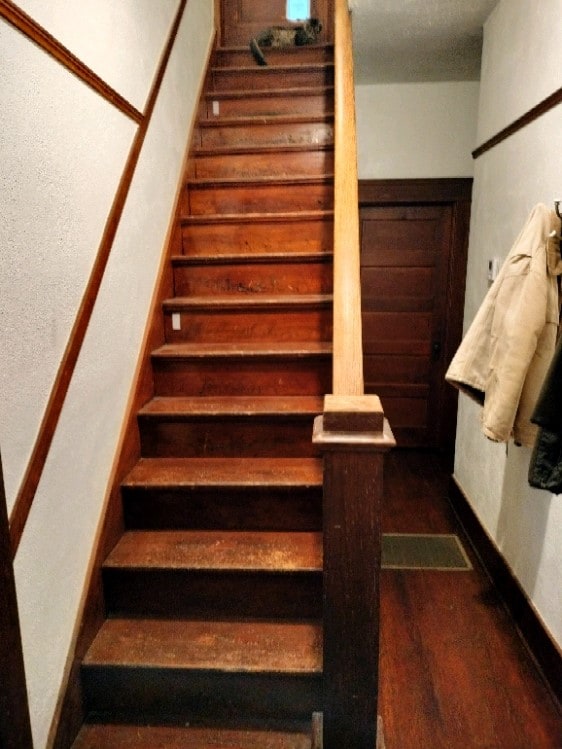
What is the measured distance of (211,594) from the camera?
163 cm

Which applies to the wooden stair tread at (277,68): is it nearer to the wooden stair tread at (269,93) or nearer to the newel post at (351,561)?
the wooden stair tread at (269,93)

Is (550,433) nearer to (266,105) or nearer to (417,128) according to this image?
(266,105)

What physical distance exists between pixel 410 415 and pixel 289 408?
2325mm

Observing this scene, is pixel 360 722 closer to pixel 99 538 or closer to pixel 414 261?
pixel 99 538

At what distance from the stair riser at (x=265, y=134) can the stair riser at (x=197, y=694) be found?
2.63 m

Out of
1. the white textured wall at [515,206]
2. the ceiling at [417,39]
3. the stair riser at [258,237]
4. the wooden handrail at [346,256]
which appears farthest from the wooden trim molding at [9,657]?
the ceiling at [417,39]

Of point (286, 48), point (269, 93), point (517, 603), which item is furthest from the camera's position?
point (286, 48)

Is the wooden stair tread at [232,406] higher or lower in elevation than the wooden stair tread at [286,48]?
lower

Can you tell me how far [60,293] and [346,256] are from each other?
31.6 inches

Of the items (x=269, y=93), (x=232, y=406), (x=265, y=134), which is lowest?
(x=232, y=406)

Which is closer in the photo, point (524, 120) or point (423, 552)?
point (524, 120)

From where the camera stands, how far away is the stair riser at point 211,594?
1.60 m

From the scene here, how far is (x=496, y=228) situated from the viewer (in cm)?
251

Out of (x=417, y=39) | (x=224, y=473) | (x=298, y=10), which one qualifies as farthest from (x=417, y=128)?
(x=224, y=473)
